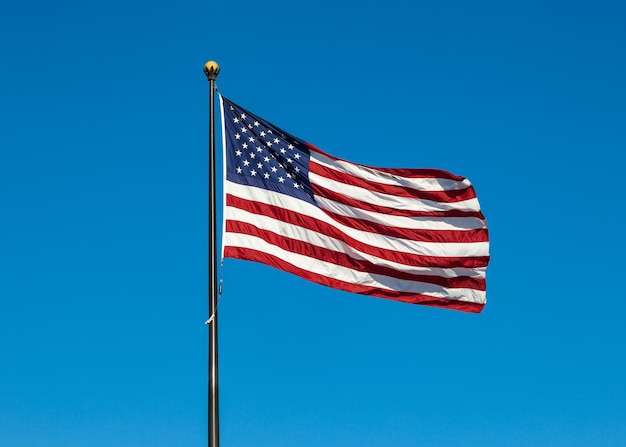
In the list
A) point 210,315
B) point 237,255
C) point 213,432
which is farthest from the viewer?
point 237,255

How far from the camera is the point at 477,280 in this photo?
2544cm

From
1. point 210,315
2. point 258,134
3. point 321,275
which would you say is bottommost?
point 210,315

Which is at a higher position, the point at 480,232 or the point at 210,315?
the point at 480,232

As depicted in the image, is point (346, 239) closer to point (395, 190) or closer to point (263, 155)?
point (395, 190)

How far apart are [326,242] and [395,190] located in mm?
2887

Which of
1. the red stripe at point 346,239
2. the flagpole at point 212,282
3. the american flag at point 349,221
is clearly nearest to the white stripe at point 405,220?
the american flag at point 349,221

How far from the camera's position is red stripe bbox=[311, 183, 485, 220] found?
24.2m

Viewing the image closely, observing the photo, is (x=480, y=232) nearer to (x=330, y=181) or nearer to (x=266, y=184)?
(x=330, y=181)

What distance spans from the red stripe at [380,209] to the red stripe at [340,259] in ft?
4.54

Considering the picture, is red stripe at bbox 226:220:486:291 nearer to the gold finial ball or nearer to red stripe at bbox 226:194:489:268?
red stripe at bbox 226:194:489:268

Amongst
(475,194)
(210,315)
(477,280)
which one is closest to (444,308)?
(477,280)

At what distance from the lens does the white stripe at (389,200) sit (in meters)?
24.4

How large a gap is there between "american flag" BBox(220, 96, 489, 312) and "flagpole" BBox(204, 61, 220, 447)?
1070mm

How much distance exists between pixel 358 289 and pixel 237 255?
385cm
